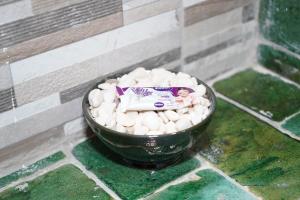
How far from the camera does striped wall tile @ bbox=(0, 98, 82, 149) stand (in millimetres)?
946

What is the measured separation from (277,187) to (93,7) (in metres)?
0.47

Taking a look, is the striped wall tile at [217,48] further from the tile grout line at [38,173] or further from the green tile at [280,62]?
the tile grout line at [38,173]

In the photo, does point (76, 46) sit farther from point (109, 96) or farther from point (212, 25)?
point (212, 25)

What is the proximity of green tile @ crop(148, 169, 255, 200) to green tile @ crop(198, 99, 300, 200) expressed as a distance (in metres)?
0.02

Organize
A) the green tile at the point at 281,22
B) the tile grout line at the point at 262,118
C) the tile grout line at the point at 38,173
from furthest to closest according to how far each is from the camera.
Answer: the green tile at the point at 281,22
the tile grout line at the point at 262,118
the tile grout line at the point at 38,173

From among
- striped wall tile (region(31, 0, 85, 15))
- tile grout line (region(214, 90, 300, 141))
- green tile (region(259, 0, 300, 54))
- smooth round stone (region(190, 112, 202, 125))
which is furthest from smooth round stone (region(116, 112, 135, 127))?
green tile (region(259, 0, 300, 54))

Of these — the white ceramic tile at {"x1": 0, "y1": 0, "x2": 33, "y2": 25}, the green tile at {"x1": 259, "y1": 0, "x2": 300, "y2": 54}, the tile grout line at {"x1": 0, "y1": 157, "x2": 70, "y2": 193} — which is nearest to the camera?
the white ceramic tile at {"x1": 0, "y1": 0, "x2": 33, "y2": 25}

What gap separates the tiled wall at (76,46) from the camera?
89 centimetres

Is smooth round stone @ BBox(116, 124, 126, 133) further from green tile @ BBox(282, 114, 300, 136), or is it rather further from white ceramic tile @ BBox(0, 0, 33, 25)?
green tile @ BBox(282, 114, 300, 136)

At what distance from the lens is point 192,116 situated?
917mm

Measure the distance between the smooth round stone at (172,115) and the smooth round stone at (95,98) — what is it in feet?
0.42

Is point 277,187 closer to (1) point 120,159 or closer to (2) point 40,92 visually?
(1) point 120,159

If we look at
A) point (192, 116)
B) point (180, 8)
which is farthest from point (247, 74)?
point (192, 116)

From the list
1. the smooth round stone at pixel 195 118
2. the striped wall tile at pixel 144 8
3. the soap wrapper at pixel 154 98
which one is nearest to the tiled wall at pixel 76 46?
the striped wall tile at pixel 144 8
